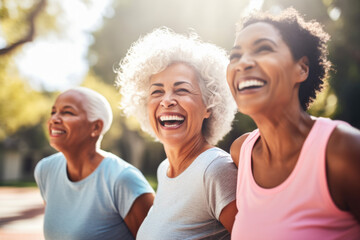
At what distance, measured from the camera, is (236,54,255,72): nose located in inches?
65.6

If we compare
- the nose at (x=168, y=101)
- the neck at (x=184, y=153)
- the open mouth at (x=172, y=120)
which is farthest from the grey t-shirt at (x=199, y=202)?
the nose at (x=168, y=101)

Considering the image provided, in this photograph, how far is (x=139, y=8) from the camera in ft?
90.4

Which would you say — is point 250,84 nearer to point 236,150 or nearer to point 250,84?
point 250,84

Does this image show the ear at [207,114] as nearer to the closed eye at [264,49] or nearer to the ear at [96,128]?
the closed eye at [264,49]

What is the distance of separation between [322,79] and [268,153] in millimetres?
523

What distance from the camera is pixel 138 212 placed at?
2920mm

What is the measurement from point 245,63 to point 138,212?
175cm

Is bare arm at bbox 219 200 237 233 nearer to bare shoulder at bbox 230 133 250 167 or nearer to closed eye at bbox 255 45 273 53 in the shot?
bare shoulder at bbox 230 133 250 167

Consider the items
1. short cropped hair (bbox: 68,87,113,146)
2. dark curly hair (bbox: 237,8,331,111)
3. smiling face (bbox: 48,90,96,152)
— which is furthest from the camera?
short cropped hair (bbox: 68,87,113,146)

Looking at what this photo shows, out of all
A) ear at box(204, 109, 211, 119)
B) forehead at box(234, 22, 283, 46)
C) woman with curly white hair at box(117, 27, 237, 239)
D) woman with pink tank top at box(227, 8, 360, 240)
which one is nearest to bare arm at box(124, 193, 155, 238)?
woman with curly white hair at box(117, 27, 237, 239)

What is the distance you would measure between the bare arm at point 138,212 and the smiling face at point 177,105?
25.8 inches

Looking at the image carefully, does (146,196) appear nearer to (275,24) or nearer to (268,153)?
(268,153)

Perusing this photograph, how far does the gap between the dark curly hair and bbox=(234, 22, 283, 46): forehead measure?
1.1 inches

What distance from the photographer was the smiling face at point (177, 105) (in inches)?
98.7
